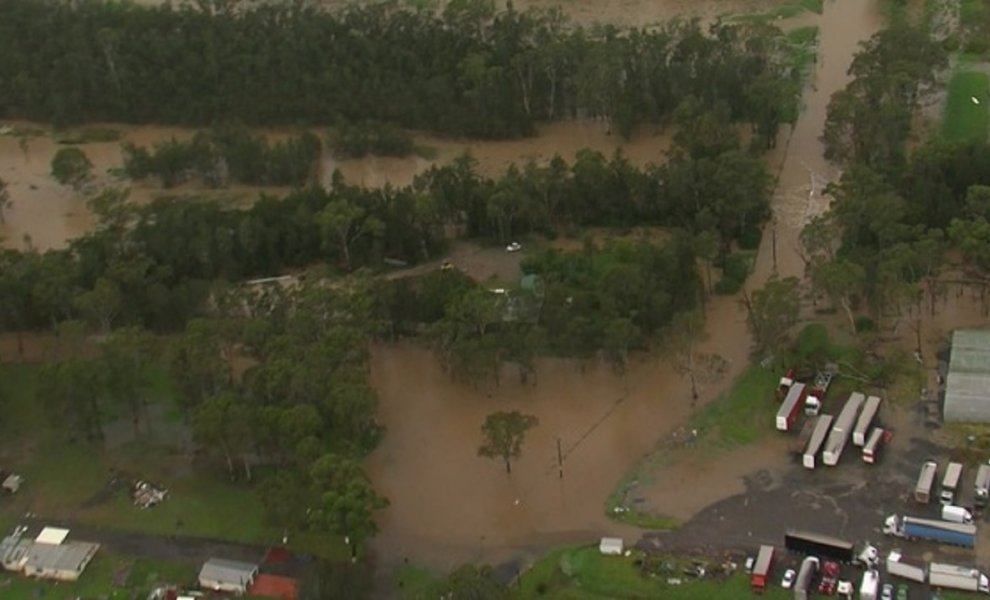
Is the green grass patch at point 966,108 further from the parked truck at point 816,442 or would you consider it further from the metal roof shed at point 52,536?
the metal roof shed at point 52,536

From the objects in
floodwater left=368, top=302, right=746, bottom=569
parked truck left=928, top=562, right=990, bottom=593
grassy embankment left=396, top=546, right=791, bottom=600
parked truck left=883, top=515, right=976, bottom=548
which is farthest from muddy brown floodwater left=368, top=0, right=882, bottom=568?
parked truck left=928, top=562, right=990, bottom=593

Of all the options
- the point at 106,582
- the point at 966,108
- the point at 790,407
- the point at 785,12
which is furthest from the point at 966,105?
the point at 106,582

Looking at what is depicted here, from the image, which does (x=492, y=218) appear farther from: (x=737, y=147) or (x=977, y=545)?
(x=977, y=545)

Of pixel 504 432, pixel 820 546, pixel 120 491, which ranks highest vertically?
pixel 504 432

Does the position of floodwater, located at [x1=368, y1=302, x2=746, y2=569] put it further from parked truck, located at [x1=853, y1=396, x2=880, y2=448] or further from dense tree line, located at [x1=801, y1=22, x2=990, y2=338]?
parked truck, located at [x1=853, y1=396, x2=880, y2=448]

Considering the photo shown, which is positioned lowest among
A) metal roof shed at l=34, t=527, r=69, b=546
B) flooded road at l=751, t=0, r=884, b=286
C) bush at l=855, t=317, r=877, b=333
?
metal roof shed at l=34, t=527, r=69, b=546

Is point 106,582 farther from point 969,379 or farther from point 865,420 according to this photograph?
point 969,379
